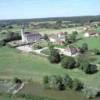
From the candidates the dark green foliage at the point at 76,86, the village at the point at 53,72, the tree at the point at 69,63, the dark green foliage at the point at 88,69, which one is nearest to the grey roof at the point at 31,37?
the village at the point at 53,72

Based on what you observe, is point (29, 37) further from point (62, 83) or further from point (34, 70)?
point (62, 83)

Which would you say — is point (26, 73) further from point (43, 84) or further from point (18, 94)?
point (18, 94)

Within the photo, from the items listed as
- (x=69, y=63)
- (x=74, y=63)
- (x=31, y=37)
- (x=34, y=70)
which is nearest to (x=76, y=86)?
(x=69, y=63)

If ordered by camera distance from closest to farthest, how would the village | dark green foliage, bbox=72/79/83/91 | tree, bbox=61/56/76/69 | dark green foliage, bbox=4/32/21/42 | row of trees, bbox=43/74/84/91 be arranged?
dark green foliage, bbox=72/79/83/91
row of trees, bbox=43/74/84/91
the village
tree, bbox=61/56/76/69
dark green foliage, bbox=4/32/21/42

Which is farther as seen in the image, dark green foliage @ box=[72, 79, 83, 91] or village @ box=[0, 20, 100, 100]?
village @ box=[0, 20, 100, 100]

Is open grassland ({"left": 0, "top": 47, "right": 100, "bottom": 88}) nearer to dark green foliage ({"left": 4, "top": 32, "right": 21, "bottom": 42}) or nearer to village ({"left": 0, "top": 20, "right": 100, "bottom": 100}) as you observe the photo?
village ({"left": 0, "top": 20, "right": 100, "bottom": 100})

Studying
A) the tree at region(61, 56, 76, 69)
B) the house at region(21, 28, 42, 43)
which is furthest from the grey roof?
the tree at region(61, 56, 76, 69)

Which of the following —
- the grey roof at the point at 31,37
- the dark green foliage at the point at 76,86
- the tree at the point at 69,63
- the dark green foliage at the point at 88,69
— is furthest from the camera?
the grey roof at the point at 31,37

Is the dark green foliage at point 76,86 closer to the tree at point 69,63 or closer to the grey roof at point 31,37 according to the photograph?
the tree at point 69,63

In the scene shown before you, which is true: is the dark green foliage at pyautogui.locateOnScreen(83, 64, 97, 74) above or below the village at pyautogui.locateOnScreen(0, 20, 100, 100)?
above
